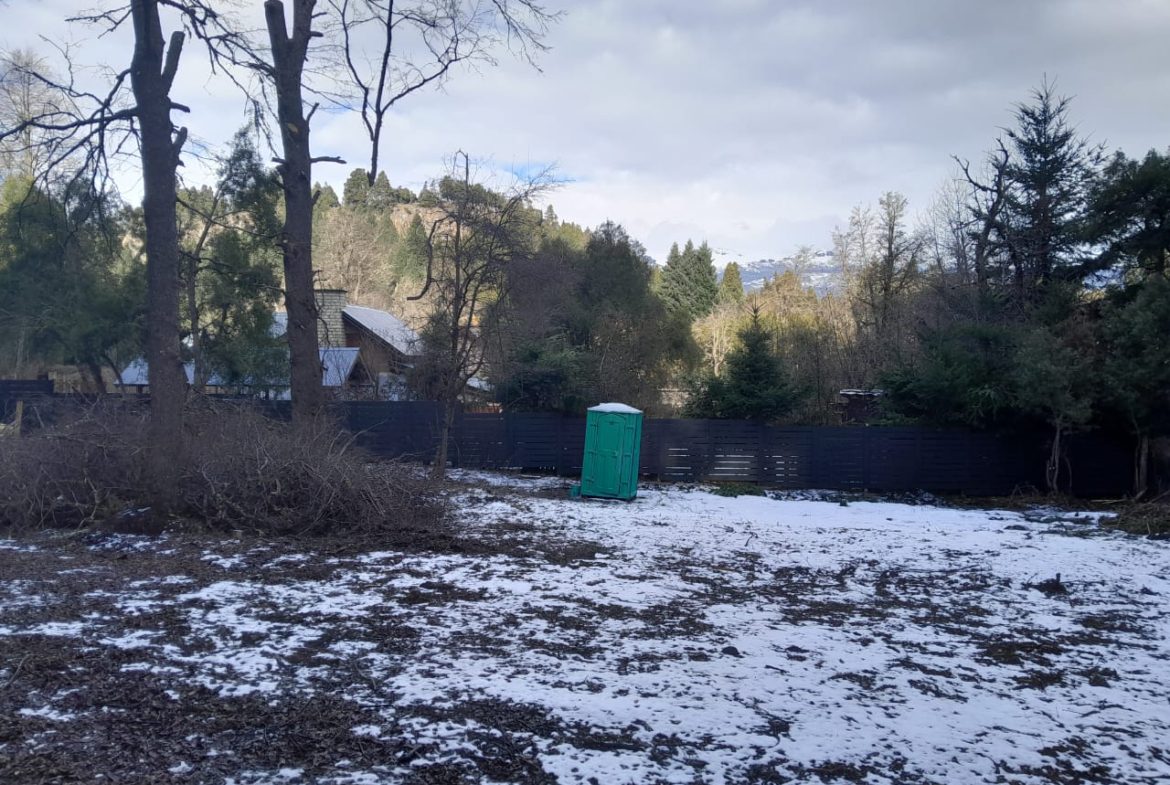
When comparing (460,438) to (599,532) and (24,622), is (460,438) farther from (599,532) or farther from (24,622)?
(24,622)

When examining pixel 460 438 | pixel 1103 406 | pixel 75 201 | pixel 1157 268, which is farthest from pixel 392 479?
pixel 1157 268

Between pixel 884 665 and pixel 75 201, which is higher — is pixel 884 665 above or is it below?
below

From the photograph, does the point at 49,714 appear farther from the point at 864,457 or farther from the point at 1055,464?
the point at 1055,464

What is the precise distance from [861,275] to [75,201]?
32.7m

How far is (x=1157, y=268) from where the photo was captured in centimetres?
1720

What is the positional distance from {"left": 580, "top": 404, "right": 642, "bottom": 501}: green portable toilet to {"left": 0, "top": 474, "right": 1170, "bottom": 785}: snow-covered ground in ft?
16.0

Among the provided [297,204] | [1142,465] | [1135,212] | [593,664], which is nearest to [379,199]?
[297,204]

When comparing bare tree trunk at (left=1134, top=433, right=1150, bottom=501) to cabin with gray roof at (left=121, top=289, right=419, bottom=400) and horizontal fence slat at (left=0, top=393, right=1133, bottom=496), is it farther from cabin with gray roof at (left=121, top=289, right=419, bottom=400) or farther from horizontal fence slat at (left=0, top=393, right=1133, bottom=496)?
cabin with gray roof at (left=121, top=289, right=419, bottom=400)

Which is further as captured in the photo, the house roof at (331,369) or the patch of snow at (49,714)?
the house roof at (331,369)

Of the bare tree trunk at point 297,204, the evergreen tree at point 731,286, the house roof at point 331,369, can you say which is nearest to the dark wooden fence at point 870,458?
the bare tree trunk at point 297,204

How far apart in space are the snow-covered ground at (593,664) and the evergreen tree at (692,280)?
44571 mm

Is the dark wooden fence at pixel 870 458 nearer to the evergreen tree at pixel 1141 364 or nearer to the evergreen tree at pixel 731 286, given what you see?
the evergreen tree at pixel 1141 364

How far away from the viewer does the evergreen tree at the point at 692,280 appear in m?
53.7

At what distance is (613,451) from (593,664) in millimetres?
9123
